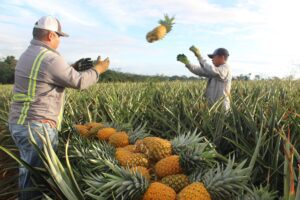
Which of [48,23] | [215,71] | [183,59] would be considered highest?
[48,23]

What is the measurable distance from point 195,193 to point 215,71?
374 centimetres

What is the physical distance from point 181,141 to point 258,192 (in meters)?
0.64

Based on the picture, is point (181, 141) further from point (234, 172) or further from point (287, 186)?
point (287, 186)

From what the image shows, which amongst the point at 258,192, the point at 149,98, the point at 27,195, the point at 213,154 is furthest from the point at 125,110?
the point at 258,192

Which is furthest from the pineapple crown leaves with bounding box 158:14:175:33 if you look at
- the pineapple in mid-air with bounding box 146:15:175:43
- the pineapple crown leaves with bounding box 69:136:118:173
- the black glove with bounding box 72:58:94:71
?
the pineapple crown leaves with bounding box 69:136:118:173

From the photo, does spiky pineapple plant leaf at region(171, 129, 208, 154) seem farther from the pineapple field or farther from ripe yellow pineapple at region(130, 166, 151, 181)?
ripe yellow pineapple at region(130, 166, 151, 181)

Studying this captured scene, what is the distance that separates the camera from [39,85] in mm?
3289

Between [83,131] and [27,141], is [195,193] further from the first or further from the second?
[27,141]

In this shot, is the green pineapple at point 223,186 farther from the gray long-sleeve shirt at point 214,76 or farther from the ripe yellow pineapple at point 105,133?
the gray long-sleeve shirt at point 214,76

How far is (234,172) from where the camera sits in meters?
1.73

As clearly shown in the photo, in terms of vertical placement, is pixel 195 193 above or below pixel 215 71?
below

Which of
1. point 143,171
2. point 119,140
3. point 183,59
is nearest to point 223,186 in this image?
point 143,171

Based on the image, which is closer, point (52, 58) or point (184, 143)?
point (184, 143)

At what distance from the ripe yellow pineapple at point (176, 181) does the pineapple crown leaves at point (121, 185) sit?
0.10 meters
